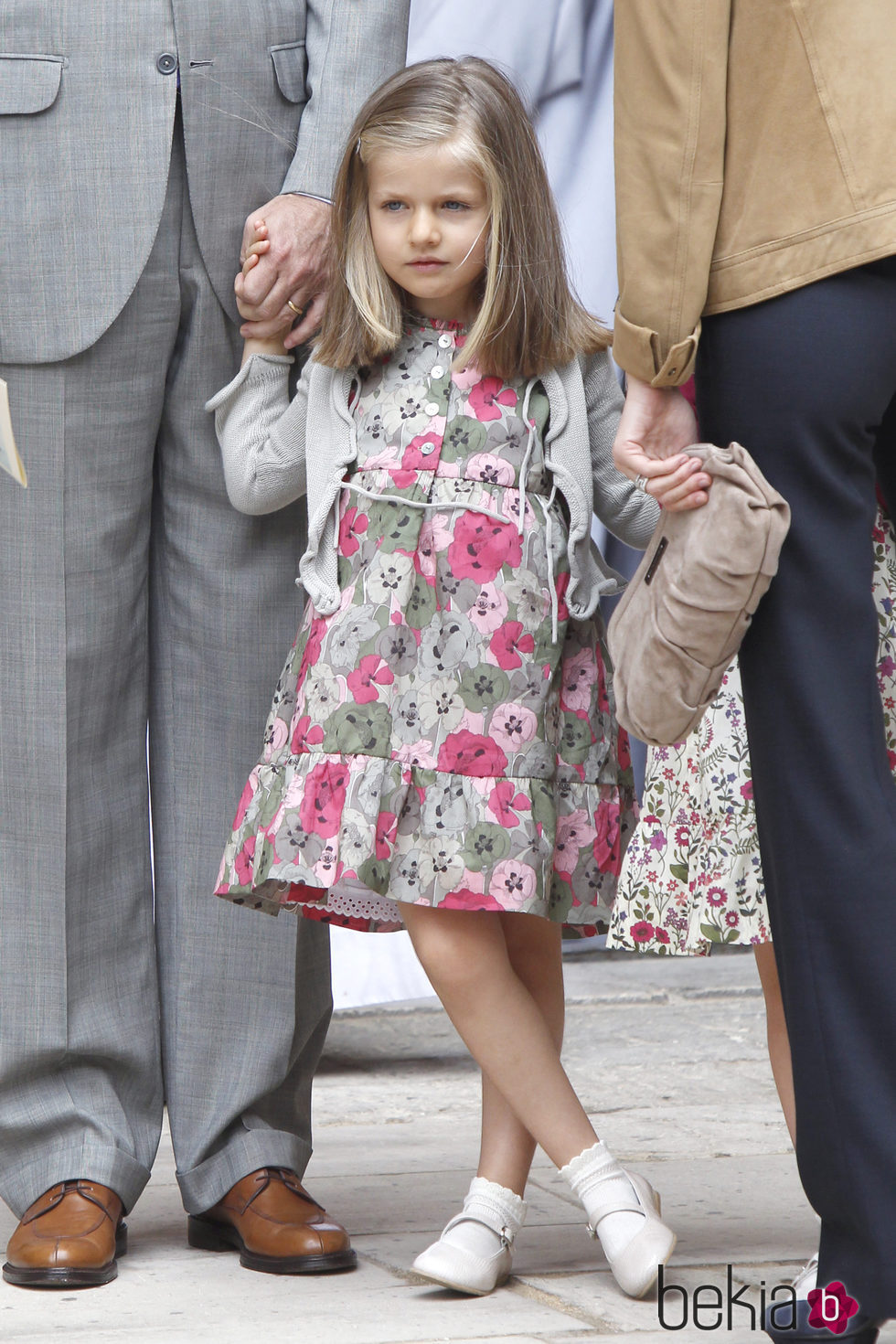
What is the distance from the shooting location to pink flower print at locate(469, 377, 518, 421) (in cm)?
168

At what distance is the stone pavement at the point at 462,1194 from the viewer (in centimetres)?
150

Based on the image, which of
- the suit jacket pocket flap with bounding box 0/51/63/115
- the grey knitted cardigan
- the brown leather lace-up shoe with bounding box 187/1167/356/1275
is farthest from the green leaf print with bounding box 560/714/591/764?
the suit jacket pocket flap with bounding box 0/51/63/115

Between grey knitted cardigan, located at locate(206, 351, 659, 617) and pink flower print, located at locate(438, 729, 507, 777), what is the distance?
170 millimetres

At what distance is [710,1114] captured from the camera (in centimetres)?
248

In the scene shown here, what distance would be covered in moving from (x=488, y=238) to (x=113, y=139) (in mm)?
392

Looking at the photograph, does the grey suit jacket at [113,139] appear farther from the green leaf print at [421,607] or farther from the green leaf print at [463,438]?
the green leaf print at [421,607]

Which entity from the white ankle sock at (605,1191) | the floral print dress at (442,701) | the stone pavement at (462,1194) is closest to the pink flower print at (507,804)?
the floral print dress at (442,701)

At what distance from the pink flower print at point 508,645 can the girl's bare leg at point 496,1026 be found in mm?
243

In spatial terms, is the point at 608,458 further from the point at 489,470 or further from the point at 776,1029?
the point at 776,1029

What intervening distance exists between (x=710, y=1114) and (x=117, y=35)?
1.68 meters

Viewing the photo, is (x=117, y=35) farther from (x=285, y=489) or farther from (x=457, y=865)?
(x=457, y=865)

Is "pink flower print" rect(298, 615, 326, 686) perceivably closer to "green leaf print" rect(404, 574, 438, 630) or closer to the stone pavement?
"green leaf print" rect(404, 574, 438, 630)

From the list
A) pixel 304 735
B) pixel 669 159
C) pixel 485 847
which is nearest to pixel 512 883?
pixel 485 847

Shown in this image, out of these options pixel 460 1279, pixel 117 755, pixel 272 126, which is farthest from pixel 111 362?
pixel 460 1279
